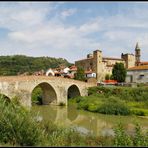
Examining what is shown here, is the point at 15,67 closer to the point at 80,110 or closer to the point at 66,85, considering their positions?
the point at 66,85

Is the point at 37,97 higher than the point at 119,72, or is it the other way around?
the point at 119,72

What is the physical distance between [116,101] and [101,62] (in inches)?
858

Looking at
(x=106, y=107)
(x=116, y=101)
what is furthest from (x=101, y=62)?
(x=106, y=107)

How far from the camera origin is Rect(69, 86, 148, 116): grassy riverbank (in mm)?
25516

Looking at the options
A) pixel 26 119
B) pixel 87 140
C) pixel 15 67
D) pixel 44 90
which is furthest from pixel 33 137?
pixel 15 67

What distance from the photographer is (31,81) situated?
28078 mm

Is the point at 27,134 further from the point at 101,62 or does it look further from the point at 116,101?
the point at 101,62

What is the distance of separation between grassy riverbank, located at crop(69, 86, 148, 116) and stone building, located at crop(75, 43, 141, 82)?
46.4 feet

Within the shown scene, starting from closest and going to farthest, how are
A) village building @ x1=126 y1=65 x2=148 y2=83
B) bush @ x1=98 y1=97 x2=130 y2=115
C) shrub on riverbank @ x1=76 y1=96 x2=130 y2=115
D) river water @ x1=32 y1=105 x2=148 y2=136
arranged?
1. river water @ x1=32 y1=105 x2=148 y2=136
2. bush @ x1=98 y1=97 x2=130 y2=115
3. shrub on riverbank @ x1=76 y1=96 x2=130 y2=115
4. village building @ x1=126 y1=65 x2=148 y2=83

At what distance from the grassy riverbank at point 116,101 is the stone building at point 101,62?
14146 millimetres

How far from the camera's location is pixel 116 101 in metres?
28.5

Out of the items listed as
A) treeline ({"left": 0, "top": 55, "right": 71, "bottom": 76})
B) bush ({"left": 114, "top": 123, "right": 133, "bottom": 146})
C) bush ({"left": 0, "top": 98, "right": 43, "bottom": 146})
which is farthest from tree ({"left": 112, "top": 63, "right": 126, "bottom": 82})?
treeline ({"left": 0, "top": 55, "right": 71, "bottom": 76})

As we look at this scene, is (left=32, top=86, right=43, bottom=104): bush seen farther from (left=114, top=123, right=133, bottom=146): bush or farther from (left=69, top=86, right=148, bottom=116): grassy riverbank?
(left=114, top=123, right=133, bottom=146): bush

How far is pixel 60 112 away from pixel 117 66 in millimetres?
16697
